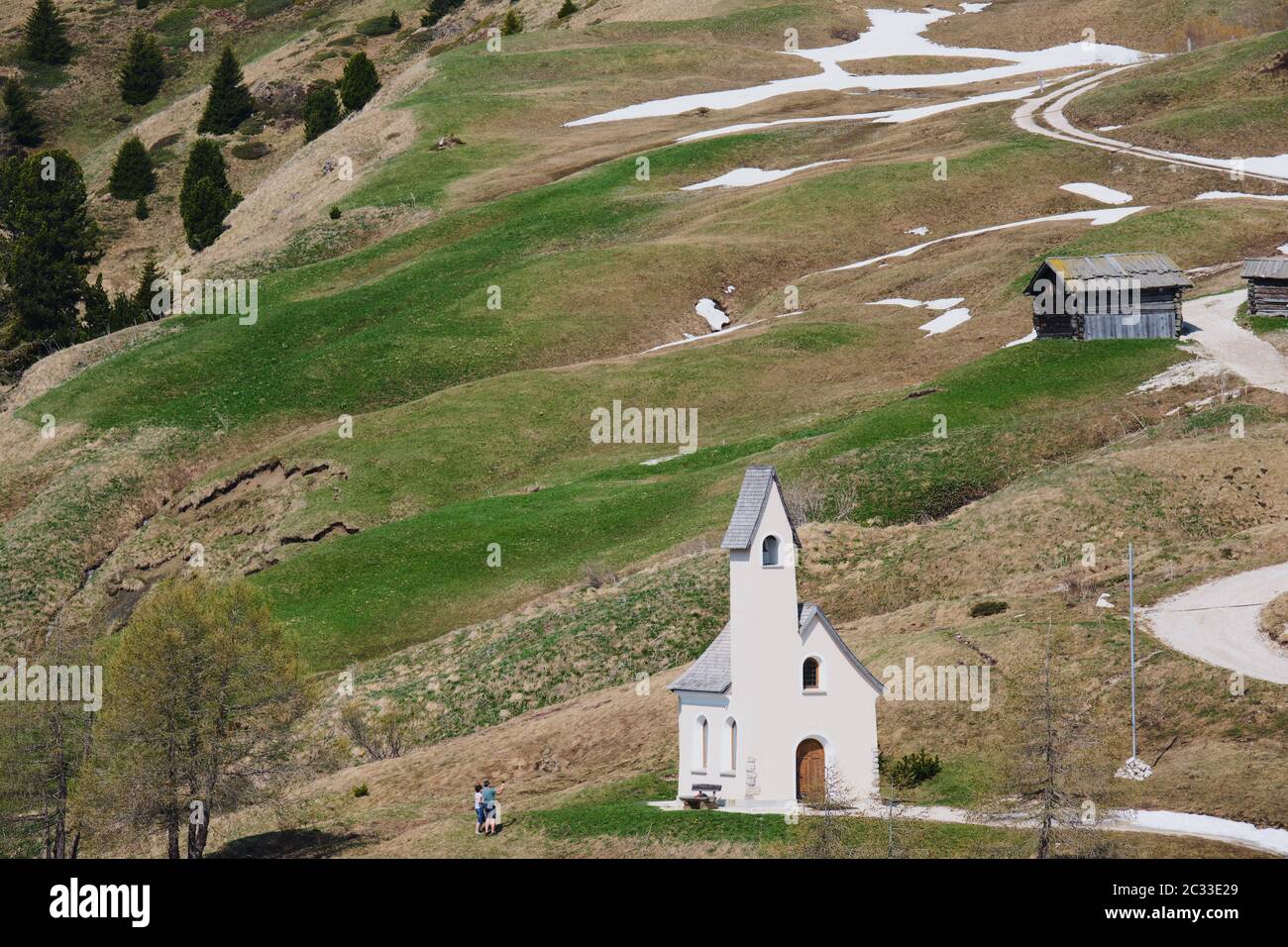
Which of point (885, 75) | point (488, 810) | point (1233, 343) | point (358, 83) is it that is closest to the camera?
point (488, 810)

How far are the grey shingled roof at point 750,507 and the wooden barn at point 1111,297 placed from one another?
4084 centimetres

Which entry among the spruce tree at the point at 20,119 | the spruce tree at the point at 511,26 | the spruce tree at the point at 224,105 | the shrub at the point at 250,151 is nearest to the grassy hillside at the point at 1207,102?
the spruce tree at the point at 511,26

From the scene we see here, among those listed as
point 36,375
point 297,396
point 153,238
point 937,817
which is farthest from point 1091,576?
point 153,238

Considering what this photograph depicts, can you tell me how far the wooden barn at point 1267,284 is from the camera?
83.1m

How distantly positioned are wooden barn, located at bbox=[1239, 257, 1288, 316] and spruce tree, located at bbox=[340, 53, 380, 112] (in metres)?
92.7

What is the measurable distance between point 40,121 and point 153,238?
114 ft

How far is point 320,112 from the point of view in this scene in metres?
157

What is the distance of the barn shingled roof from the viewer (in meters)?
81.6

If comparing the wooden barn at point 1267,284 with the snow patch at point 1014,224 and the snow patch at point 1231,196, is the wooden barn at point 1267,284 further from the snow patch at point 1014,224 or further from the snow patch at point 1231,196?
the snow patch at point 1231,196

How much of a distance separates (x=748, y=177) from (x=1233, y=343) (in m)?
50.8

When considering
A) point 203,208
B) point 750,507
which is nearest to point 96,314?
point 203,208

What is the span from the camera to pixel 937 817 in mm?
42250

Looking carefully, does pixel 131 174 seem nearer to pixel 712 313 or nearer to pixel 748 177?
pixel 748 177

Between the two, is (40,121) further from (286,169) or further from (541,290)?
(541,290)
